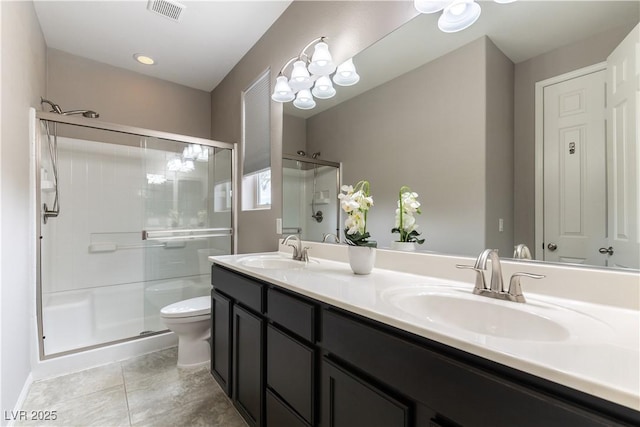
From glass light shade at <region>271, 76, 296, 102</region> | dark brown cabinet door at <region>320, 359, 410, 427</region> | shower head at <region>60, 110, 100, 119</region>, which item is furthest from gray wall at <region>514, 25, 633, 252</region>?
shower head at <region>60, 110, 100, 119</region>

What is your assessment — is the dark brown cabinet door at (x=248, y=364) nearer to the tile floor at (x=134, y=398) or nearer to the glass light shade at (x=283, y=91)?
the tile floor at (x=134, y=398)

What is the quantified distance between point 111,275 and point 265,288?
219cm

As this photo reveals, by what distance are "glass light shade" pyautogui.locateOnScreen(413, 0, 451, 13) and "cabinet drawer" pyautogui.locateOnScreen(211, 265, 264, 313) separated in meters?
1.36

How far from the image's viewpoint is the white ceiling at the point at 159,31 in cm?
205

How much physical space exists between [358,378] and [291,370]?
358 mm

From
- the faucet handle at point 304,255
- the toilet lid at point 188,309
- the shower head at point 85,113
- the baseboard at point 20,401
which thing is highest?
the shower head at point 85,113

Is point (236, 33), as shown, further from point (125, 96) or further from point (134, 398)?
point (134, 398)

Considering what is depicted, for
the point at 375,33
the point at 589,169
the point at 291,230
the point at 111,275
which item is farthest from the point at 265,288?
the point at 111,275

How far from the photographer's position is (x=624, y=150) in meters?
0.79

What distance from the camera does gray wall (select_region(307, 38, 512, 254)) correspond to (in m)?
1.07

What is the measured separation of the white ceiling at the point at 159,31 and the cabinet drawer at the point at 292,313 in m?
2.03

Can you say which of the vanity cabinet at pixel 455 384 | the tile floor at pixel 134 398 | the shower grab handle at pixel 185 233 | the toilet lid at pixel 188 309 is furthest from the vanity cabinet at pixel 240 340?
→ the shower grab handle at pixel 185 233

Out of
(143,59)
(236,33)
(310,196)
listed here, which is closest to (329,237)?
(310,196)

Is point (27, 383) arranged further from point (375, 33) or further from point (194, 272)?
point (375, 33)
